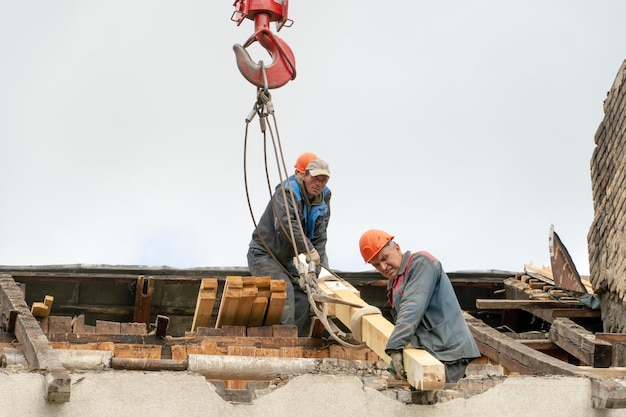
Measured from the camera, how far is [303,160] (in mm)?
12805

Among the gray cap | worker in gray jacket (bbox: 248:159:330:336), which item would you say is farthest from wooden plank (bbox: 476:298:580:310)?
the gray cap

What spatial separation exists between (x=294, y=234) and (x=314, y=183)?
1.82 feet

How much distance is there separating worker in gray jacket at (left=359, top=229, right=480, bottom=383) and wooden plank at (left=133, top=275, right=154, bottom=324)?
17.7 feet

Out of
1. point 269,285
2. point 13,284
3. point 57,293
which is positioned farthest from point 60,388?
point 57,293

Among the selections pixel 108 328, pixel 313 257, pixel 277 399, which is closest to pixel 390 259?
pixel 277 399

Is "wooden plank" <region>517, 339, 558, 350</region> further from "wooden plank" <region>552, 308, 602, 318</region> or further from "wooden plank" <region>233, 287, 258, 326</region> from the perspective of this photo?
"wooden plank" <region>233, 287, 258, 326</region>

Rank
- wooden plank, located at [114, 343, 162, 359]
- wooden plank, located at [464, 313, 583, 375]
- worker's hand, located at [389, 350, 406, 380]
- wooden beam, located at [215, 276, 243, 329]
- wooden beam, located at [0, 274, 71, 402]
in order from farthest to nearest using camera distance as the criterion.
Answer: wooden beam, located at [215, 276, 243, 329]
wooden plank, located at [114, 343, 162, 359]
wooden plank, located at [464, 313, 583, 375]
worker's hand, located at [389, 350, 406, 380]
wooden beam, located at [0, 274, 71, 402]

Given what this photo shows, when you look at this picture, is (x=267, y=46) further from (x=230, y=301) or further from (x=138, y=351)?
(x=138, y=351)

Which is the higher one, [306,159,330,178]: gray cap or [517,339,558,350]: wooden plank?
[306,159,330,178]: gray cap

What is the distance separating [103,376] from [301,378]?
1256 millimetres

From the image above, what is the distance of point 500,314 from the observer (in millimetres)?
14844

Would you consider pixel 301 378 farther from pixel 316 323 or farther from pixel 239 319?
pixel 239 319

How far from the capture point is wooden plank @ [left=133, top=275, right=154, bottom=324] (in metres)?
14.2

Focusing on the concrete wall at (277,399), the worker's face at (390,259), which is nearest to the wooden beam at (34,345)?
the concrete wall at (277,399)
